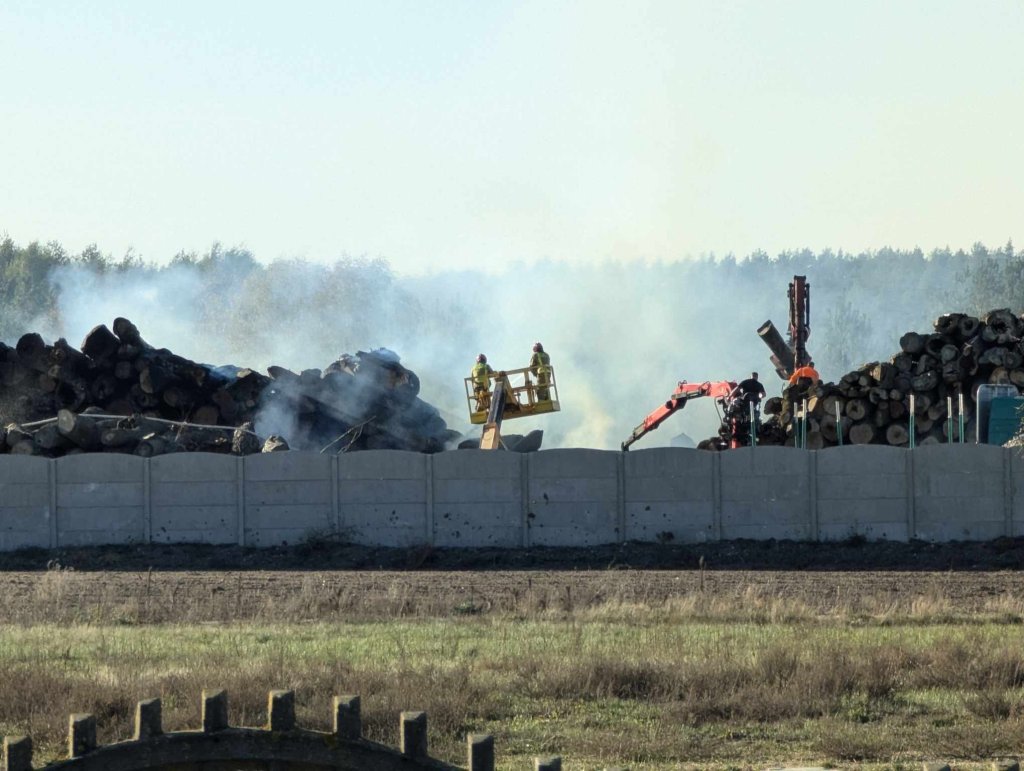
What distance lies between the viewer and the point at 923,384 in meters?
34.1

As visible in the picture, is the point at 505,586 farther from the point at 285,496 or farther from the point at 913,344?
the point at 913,344

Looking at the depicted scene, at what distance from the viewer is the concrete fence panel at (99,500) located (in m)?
27.4

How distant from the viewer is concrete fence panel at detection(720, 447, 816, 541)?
27.0 metres

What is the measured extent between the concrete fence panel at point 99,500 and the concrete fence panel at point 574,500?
650cm

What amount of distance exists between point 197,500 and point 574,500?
6242mm

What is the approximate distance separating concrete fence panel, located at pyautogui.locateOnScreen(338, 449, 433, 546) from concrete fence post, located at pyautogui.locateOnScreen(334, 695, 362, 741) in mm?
20612

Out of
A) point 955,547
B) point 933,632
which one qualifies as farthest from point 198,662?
point 955,547

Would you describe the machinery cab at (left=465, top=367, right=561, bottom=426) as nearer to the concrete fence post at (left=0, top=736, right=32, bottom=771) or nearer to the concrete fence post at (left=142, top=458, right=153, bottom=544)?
the concrete fence post at (left=142, top=458, right=153, bottom=544)

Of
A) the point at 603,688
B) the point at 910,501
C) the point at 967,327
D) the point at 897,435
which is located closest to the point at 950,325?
the point at 967,327

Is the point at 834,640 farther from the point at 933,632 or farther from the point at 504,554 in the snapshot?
the point at 504,554

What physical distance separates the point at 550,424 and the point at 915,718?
59.3 metres

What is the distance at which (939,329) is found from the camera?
3491 centimetres

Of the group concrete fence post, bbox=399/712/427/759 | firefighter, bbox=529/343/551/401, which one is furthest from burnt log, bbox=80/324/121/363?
concrete fence post, bbox=399/712/427/759

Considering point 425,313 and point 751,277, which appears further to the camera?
point 751,277
